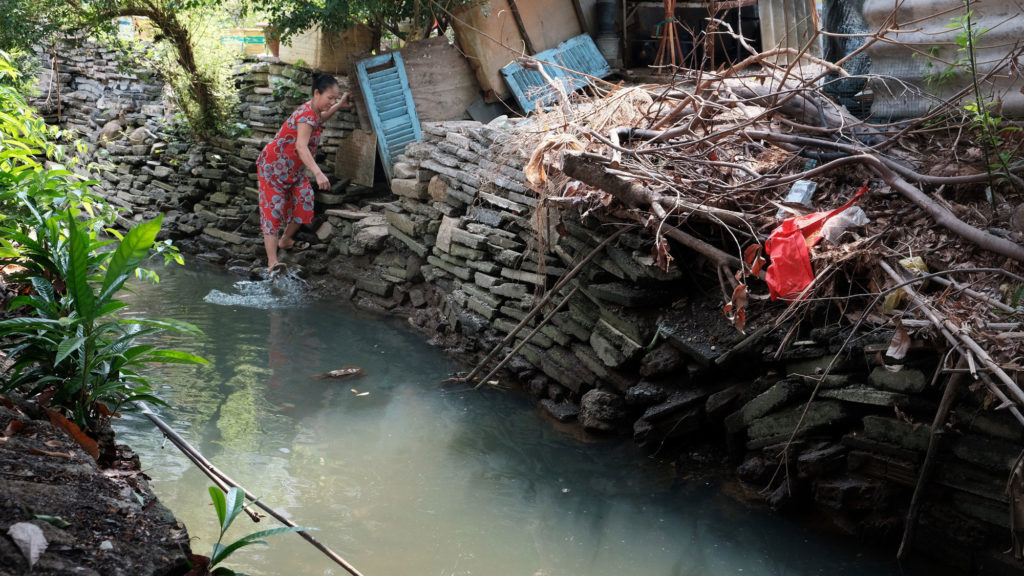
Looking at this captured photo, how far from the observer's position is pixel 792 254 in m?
4.25

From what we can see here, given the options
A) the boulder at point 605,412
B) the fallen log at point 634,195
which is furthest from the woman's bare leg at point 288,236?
the boulder at point 605,412

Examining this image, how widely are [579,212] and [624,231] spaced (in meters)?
0.55

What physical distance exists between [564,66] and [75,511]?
8440 millimetres

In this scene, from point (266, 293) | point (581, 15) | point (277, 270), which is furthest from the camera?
point (581, 15)

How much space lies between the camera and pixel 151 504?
2754mm

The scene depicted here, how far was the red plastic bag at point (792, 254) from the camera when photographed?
166 inches

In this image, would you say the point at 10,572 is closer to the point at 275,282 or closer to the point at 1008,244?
the point at 1008,244

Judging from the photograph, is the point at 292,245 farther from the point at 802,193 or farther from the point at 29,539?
the point at 29,539

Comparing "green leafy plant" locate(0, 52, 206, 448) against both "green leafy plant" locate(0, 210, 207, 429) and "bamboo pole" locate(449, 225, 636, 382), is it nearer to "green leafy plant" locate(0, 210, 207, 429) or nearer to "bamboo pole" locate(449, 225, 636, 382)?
"green leafy plant" locate(0, 210, 207, 429)

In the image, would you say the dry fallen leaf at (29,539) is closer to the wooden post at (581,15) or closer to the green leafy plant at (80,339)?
the green leafy plant at (80,339)

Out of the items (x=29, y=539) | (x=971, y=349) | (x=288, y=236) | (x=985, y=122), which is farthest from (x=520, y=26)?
(x=29, y=539)

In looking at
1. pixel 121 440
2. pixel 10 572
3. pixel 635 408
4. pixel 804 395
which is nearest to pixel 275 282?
pixel 121 440

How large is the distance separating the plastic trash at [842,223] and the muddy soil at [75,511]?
3.38 metres

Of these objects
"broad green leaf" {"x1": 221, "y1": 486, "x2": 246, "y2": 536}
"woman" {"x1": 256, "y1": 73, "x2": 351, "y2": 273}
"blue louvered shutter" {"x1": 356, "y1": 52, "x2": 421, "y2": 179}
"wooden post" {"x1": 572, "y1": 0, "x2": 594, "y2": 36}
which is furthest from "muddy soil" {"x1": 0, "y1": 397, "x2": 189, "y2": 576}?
"wooden post" {"x1": 572, "y1": 0, "x2": 594, "y2": 36}
